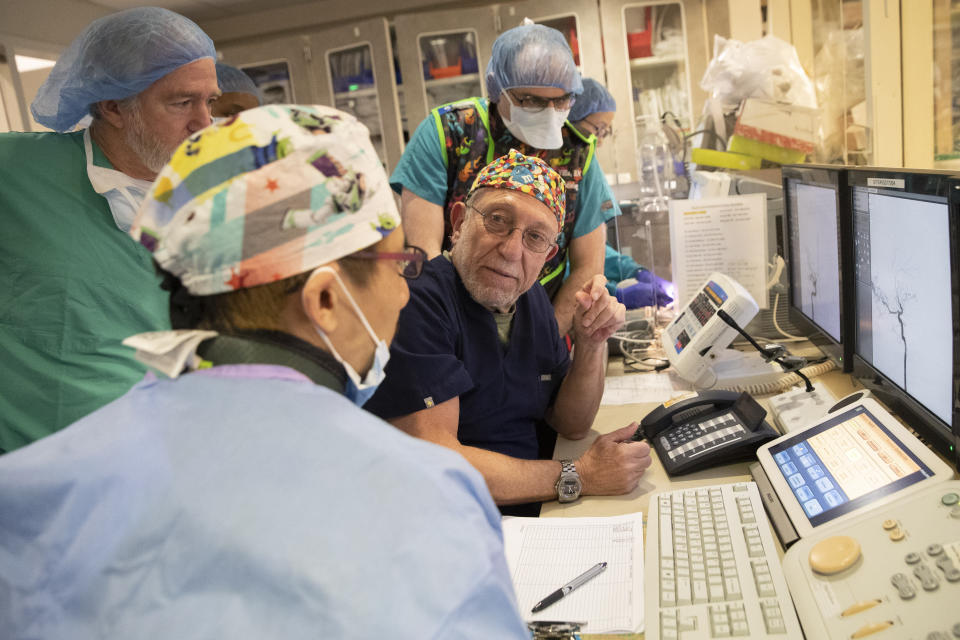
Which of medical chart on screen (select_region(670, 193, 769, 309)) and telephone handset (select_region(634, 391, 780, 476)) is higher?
medical chart on screen (select_region(670, 193, 769, 309))

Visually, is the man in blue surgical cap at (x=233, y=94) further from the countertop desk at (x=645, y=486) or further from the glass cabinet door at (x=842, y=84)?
the glass cabinet door at (x=842, y=84)

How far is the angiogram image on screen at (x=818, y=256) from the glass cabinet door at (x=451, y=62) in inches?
120

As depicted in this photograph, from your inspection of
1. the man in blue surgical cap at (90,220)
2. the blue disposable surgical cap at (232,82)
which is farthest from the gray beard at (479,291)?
the blue disposable surgical cap at (232,82)

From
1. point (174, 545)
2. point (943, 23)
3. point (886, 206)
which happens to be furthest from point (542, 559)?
point (943, 23)

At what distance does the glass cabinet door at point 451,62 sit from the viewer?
440 cm

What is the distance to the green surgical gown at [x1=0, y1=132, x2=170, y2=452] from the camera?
1.34 metres

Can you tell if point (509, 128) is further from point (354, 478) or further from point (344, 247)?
point (354, 478)

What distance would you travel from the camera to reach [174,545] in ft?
1.80

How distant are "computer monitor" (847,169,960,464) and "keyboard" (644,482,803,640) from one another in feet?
0.92

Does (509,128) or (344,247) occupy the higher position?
(509,128)

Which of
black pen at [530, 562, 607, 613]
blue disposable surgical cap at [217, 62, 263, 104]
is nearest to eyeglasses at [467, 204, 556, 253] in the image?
black pen at [530, 562, 607, 613]

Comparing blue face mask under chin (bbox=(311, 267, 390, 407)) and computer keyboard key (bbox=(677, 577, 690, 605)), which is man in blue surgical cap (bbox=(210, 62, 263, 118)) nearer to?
blue face mask under chin (bbox=(311, 267, 390, 407))

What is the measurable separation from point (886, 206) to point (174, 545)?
113 centimetres

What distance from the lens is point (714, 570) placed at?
93 centimetres
